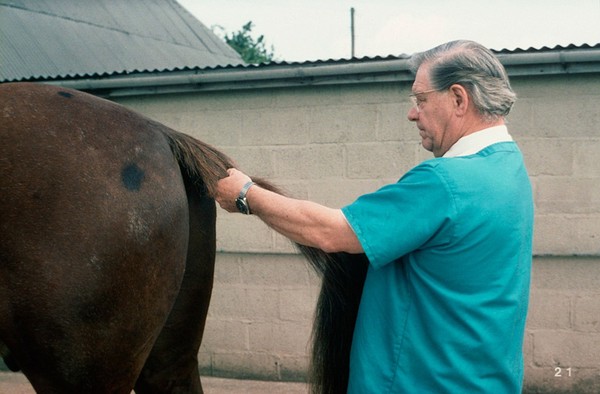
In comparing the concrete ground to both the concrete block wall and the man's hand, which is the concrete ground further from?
the man's hand

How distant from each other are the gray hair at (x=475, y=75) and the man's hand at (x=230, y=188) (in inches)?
24.5

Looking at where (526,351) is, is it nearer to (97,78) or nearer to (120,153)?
(120,153)

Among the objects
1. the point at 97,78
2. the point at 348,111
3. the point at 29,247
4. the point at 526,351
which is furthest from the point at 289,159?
the point at 29,247

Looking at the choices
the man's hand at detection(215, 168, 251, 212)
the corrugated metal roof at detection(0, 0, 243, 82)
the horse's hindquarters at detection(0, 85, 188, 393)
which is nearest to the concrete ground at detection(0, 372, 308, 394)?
the horse's hindquarters at detection(0, 85, 188, 393)

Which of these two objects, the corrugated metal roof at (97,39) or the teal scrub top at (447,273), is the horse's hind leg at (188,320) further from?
the corrugated metal roof at (97,39)

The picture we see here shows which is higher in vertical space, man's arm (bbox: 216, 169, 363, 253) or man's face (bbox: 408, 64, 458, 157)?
man's face (bbox: 408, 64, 458, 157)

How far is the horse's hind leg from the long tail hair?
0.42ft

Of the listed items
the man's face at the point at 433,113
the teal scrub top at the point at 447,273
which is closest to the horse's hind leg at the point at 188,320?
the teal scrub top at the point at 447,273

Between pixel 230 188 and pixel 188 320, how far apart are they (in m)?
0.54

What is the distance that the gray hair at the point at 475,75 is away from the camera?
1.66 m

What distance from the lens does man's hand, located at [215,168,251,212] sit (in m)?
1.88

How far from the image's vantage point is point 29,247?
5.52ft

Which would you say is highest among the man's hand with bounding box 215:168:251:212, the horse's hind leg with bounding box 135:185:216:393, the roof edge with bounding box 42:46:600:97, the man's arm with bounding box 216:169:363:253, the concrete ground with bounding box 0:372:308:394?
the roof edge with bounding box 42:46:600:97

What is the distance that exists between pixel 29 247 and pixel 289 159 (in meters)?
2.63
